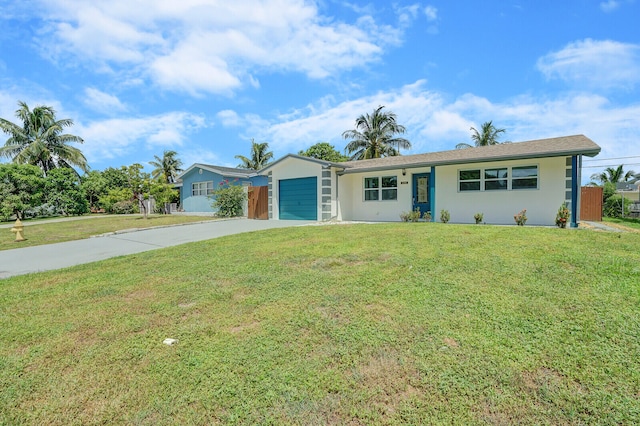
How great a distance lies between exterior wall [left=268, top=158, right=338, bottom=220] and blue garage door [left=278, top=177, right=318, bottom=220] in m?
0.26

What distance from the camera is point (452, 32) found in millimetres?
9766

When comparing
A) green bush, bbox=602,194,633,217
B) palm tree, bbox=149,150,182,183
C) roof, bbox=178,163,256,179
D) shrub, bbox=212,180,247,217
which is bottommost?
green bush, bbox=602,194,633,217

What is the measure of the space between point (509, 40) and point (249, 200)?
47.3 ft

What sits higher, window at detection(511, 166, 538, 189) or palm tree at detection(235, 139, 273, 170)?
palm tree at detection(235, 139, 273, 170)

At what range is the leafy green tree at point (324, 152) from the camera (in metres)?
34.3

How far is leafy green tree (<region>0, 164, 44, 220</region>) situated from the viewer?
2131cm

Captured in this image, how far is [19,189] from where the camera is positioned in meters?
22.3

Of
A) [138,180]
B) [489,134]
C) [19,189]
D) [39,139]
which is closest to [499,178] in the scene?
[138,180]

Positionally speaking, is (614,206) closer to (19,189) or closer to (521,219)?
(521,219)

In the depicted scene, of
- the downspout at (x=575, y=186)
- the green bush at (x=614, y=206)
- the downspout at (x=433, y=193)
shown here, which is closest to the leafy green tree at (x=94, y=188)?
the downspout at (x=433, y=193)

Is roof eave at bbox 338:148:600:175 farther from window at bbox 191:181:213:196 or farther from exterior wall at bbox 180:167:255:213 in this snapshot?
window at bbox 191:181:213:196

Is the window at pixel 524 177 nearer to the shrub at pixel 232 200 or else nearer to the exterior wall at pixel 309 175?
the exterior wall at pixel 309 175

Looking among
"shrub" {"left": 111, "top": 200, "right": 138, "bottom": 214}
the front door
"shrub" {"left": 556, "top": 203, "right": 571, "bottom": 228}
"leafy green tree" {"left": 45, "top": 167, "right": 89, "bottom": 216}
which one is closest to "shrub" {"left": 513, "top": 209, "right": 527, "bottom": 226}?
"shrub" {"left": 556, "top": 203, "right": 571, "bottom": 228}

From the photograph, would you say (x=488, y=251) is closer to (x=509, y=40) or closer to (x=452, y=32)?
(x=452, y=32)
